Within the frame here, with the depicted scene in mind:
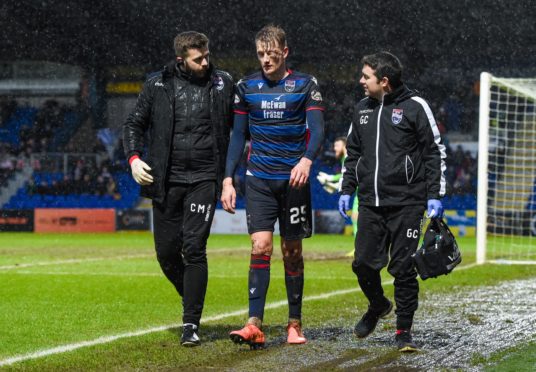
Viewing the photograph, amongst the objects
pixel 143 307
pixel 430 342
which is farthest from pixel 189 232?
pixel 143 307

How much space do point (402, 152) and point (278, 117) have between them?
850mm

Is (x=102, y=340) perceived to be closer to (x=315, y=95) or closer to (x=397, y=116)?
(x=315, y=95)

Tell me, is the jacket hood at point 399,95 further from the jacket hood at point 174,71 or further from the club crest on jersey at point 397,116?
the jacket hood at point 174,71

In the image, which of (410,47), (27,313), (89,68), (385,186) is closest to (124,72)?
(89,68)

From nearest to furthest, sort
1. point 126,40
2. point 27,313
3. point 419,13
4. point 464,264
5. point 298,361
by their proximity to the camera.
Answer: point 298,361, point 27,313, point 464,264, point 419,13, point 126,40

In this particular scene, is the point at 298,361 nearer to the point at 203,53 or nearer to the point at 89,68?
the point at 203,53

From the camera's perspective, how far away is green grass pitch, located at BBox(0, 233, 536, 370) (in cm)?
618

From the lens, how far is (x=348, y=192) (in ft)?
22.3

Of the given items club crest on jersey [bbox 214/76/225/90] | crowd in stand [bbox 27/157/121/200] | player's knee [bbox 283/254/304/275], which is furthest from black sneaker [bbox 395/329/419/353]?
crowd in stand [bbox 27/157/121/200]

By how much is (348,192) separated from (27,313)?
3.44 meters

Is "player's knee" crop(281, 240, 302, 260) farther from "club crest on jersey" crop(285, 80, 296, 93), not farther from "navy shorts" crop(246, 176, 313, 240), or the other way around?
"club crest on jersey" crop(285, 80, 296, 93)

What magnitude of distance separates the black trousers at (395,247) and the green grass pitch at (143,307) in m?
0.62

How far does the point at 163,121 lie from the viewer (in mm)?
6926

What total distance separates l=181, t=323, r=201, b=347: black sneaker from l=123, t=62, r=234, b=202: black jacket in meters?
0.89
